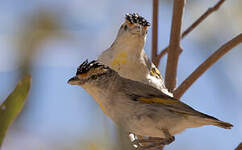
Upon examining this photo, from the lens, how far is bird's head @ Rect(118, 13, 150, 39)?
142 inches

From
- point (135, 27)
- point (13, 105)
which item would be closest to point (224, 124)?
point (13, 105)

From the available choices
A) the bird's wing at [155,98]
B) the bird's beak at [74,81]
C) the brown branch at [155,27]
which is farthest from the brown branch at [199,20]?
the bird's beak at [74,81]

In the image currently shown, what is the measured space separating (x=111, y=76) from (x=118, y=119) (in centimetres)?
39

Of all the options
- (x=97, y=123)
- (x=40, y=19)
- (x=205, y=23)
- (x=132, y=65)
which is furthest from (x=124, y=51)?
(x=97, y=123)

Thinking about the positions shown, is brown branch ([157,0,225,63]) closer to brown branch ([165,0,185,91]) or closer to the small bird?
brown branch ([165,0,185,91])

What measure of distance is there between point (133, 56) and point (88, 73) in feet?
3.48

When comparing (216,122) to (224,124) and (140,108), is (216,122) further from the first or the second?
(140,108)

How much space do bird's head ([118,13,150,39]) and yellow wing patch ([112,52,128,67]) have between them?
0.20m

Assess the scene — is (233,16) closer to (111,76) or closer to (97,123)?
(111,76)

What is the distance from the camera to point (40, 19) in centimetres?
333

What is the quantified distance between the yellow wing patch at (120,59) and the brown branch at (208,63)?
563 millimetres

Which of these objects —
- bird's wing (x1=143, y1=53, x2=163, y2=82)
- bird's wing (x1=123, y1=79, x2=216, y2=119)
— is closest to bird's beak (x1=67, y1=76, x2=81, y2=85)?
bird's wing (x1=123, y1=79, x2=216, y2=119)

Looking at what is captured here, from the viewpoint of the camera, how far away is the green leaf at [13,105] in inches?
52.9

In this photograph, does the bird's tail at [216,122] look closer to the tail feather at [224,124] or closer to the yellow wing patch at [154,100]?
the tail feather at [224,124]
